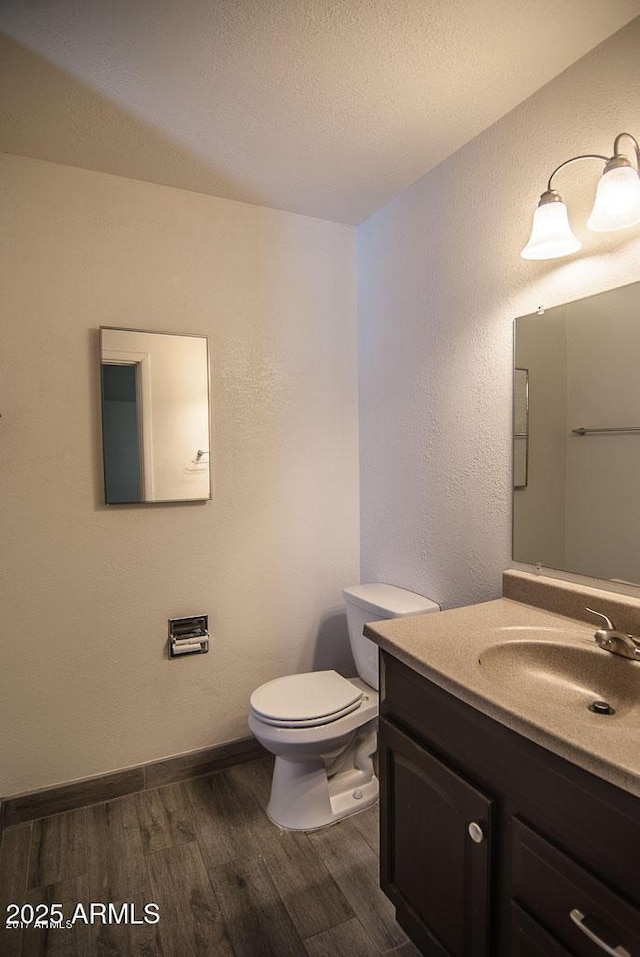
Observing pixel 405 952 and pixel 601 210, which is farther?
pixel 405 952

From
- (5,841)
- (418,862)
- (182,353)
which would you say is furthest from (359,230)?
(5,841)

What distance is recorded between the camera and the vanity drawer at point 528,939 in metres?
0.83

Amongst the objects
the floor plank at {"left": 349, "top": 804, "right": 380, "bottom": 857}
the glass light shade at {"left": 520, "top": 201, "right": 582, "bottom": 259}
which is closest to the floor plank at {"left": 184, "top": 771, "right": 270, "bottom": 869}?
the floor plank at {"left": 349, "top": 804, "right": 380, "bottom": 857}

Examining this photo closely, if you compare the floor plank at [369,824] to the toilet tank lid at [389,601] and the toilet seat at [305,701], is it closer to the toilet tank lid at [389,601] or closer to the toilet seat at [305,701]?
the toilet seat at [305,701]

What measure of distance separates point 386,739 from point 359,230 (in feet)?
6.88

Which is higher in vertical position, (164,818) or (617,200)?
(617,200)

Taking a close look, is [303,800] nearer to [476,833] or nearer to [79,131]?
[476,833]

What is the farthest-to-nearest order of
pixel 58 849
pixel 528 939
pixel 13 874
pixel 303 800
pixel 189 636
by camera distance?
pixel 189 636 → pixel 303 800 → pixel 58 849 → pixel 13 874 → pixel 528 939

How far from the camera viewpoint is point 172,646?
1993mm

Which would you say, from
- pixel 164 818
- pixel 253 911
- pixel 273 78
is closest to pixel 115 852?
pixel 164 818

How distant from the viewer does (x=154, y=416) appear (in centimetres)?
193

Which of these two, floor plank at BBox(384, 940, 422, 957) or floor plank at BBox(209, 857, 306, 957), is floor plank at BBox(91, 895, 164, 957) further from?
floor plank at BBox(384, 940, 422, 957)

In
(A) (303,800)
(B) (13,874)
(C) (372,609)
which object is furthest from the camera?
(C) (372,609)

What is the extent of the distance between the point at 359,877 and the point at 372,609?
0.84m
